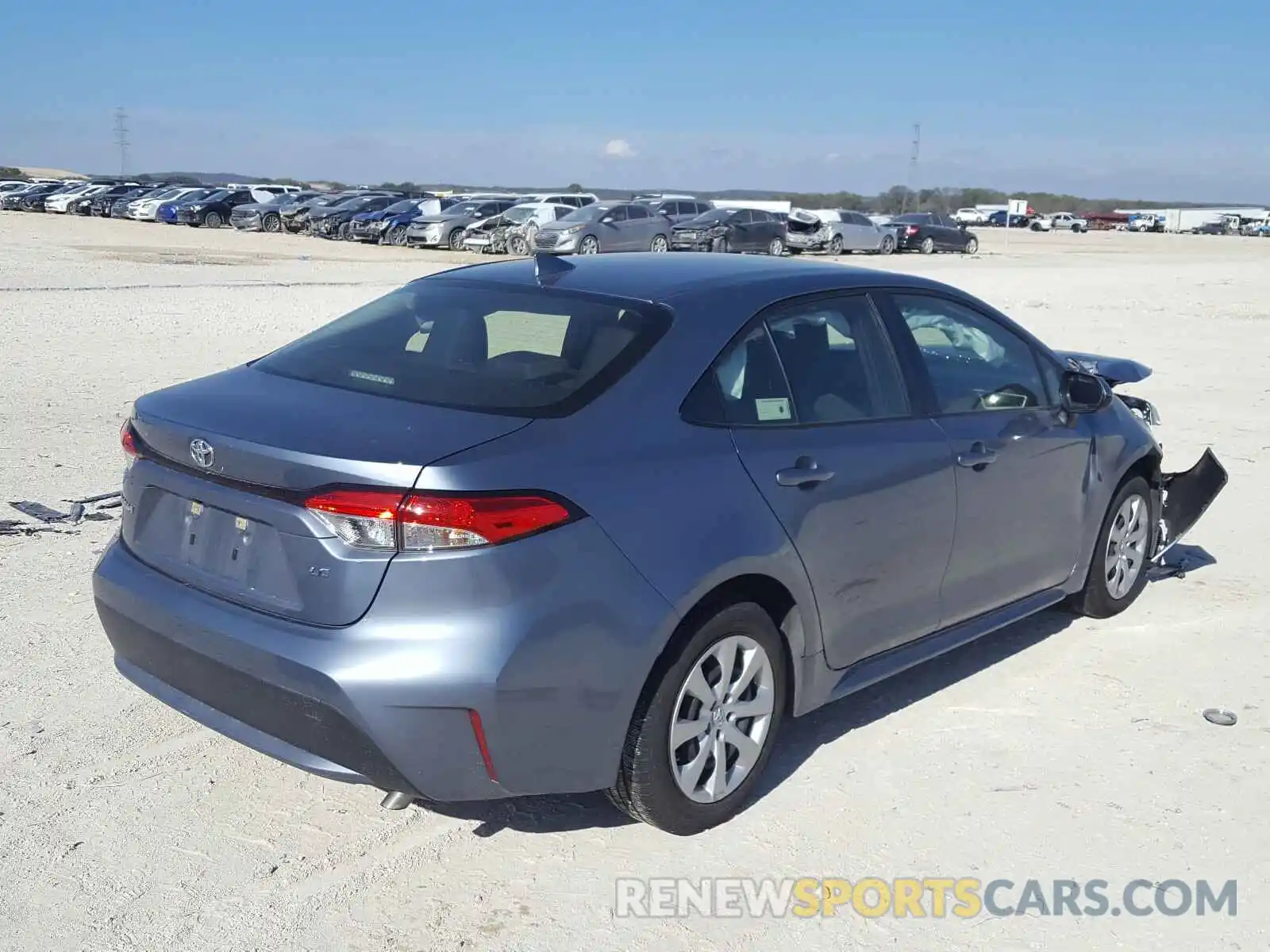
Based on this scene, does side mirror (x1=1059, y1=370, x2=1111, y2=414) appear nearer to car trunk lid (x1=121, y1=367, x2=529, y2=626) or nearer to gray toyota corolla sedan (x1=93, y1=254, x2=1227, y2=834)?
gray toyota corolla sedan (x1=93, y1=254, x2=1227, y2=834)

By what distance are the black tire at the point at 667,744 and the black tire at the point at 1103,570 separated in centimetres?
244

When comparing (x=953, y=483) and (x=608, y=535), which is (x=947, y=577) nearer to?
(x=953, y=483)

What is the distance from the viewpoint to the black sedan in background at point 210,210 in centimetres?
4856

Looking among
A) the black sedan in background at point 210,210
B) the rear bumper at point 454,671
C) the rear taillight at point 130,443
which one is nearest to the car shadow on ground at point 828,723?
the rear bumper at point 454,671

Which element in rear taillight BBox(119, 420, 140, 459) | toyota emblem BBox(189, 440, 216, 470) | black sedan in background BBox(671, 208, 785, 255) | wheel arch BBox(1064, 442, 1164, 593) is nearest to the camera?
toyota emblem BBox(189, 440, 216, 470)

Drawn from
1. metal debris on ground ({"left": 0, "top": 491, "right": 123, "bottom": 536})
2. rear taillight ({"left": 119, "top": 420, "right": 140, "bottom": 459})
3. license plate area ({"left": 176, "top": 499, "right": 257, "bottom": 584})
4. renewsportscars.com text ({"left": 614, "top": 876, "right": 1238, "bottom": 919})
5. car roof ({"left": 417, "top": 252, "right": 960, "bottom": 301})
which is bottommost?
renewsportscars.com text ({"left": 614, "top": 876, "right": 1238, "bottom": 919})

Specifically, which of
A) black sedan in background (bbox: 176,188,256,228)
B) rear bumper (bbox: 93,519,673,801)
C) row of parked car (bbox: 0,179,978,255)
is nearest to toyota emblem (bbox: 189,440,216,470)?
rear bumper (bbox: 93,519,673,801)

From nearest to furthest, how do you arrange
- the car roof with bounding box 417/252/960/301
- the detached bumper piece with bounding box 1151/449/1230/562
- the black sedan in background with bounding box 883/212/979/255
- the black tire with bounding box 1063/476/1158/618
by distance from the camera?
1. the car roof with bounding box 417/252/960/301
2. the black tire with bounding box 1063/476/1158/618
3. the detached bumper piece with bounding box 1151/449/1230/562
4. the black sedan in background with bounding box 883/212/979/255

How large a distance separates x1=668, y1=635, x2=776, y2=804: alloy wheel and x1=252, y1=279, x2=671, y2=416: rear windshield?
2.96 feet

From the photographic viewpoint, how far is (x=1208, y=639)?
5.76 meters

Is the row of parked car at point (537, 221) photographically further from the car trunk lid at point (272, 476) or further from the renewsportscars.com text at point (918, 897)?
the renewsportscars.com text at point (918, 897)

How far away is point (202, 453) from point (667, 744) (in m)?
1.56

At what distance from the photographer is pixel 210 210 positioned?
4878cm

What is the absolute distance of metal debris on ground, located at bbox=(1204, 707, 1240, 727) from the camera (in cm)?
484
